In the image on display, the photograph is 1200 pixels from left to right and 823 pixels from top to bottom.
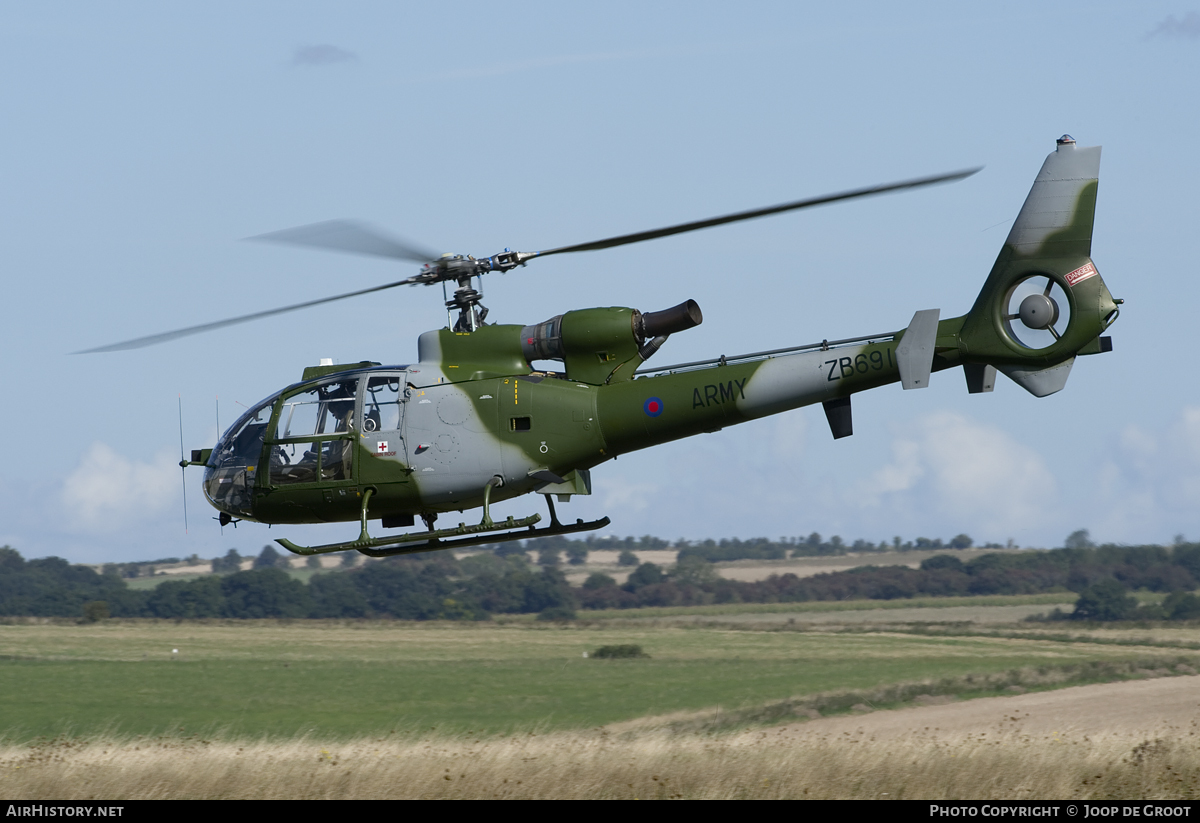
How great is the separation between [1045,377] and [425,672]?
6367 centimetres

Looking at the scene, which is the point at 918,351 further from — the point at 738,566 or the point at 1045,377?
the point at 738,566

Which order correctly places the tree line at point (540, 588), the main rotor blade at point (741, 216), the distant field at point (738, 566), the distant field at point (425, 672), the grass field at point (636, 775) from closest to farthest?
the main rotor blade at point (741, 216)
the grass field at point (636, 775)
the distant field at point (425, 672)
the tree line at point (540, 588)
the distant field at point (738, 566)

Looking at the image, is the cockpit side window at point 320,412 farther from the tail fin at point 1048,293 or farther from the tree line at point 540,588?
the tree line at point 540,588

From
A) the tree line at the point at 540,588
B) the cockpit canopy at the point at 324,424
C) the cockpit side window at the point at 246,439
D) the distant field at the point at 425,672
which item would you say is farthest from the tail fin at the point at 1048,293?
the tree line at the point at 540,588

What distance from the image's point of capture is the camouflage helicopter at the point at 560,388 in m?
16.7

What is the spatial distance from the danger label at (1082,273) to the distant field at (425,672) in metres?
35.7

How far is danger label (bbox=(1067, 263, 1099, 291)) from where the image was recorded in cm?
1655

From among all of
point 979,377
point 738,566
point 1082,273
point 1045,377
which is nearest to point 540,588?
point 738,566
